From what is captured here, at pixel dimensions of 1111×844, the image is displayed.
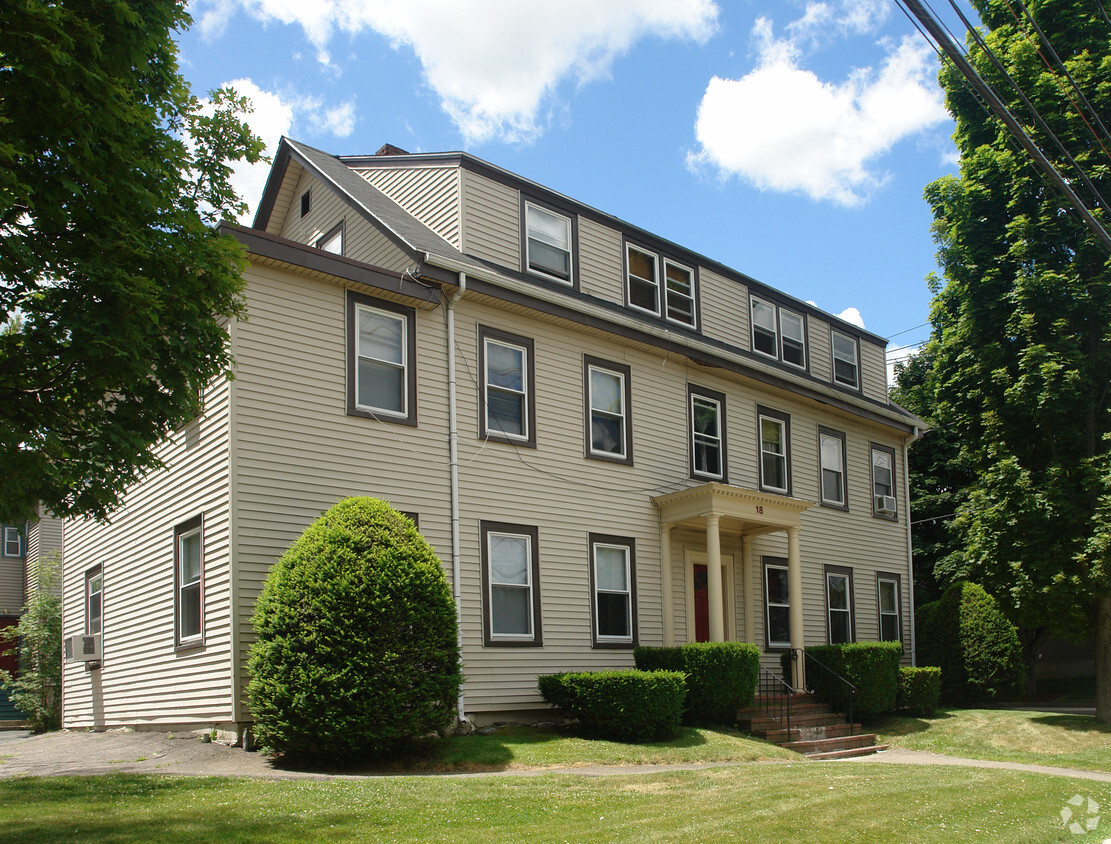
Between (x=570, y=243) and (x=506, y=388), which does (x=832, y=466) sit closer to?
(x=570, y=243)

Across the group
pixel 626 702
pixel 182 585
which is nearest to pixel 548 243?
pixel 626 702

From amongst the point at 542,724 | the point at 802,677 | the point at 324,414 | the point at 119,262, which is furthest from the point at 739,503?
the point at 119,262

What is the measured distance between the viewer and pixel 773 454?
835 inches

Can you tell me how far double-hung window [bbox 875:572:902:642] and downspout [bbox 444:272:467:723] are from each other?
12864 millimetres

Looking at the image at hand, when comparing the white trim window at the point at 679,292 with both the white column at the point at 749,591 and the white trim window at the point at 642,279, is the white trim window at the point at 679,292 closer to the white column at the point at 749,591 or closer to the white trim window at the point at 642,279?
the white trim window at the point at 642,279

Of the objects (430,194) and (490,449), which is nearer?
(490,449)

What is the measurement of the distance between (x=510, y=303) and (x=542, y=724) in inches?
261

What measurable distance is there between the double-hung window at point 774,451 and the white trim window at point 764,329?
5.23 ft

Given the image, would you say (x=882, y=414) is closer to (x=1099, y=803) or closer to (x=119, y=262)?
(x=1099, y=803)

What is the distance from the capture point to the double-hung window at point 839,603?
72.1ft

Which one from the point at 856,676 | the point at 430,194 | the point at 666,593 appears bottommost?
the point at 856,676

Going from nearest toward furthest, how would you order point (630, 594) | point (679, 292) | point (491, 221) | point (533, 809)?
point (533, 809) < point (491, 221) < point (630, 594) < point (679, 292)

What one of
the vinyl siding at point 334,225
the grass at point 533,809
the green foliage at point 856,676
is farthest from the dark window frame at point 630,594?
the vinyl siding at point 334,225

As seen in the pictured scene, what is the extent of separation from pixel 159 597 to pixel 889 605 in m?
17.0
